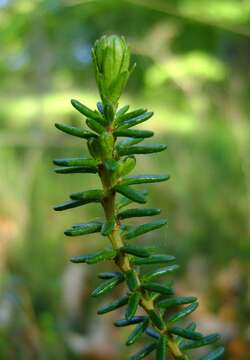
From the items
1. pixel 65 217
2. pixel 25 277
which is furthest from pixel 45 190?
pixel 25 277

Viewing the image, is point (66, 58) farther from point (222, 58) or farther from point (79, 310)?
point (79, 310)

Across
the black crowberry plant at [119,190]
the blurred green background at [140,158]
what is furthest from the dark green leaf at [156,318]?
the blurred green background at [140,158]

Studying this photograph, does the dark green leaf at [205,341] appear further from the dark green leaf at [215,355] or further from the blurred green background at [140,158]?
the blurred green background at [140,158]

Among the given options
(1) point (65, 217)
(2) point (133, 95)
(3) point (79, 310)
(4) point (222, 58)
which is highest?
(4) point (222, 58)

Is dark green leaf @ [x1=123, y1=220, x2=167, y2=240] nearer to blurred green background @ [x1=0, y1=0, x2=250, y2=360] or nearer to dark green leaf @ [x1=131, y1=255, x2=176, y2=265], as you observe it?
dark green leaf @ [x1=131, y1=255, x2=176, y2=265]

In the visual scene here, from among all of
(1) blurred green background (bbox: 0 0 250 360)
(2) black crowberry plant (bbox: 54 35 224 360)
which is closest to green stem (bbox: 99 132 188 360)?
(2) black crowberry plant (bbox: 54 35 224 360)

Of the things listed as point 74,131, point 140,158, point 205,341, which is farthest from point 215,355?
point 140,158

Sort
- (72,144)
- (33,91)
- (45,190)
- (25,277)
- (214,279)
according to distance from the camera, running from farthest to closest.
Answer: (33,91)
(72,144)
(45,190)
(214,279)
(25,277)
